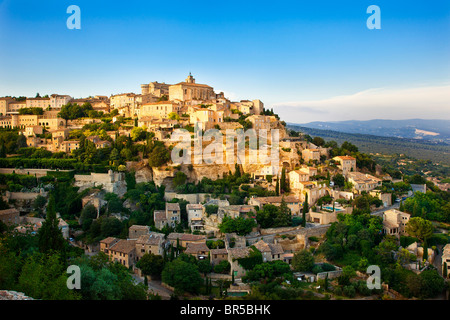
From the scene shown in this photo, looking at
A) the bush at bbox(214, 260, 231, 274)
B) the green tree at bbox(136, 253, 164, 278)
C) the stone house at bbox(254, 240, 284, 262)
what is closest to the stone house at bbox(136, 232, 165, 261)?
the green tree at bbox(136, 253, 164, 278)

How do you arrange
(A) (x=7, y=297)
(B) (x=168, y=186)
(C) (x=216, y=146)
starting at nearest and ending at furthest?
(A) (x=7, y=297), (B) (x=168, y=186), (C) (x=216, y=146)

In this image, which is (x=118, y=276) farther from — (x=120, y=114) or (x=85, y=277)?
(x=120, y=114)

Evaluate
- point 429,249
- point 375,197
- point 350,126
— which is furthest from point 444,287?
point 350,126

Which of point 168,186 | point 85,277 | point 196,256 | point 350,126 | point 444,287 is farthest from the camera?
point 350,126

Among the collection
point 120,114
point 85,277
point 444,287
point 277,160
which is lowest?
point 444,287

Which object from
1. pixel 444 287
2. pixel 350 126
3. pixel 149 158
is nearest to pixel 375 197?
pixel 444 287

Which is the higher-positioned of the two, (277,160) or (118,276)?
(277,160)

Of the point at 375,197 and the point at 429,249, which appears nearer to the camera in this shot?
the point at 429,249
